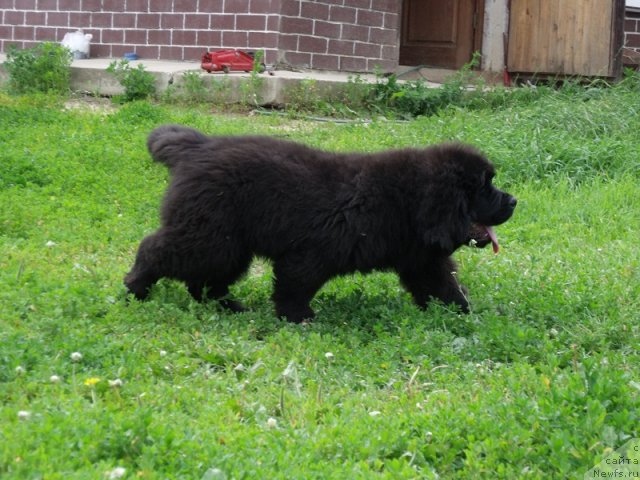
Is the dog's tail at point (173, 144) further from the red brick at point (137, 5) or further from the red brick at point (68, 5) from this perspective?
the red brick at point (68, 5)

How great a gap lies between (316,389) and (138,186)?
15.3ft

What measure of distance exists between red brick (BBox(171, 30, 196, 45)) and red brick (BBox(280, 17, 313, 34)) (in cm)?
139

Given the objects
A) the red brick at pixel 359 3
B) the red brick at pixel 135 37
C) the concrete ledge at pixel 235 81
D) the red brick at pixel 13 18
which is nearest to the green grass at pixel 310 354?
the concrete ledge at pixel 235 81

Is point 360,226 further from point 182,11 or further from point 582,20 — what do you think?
point 582,20

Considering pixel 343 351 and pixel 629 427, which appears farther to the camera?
pixel 343 351

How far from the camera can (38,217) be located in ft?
25.7

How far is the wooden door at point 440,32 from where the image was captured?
50.4 ft

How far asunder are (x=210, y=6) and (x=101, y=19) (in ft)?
6.60

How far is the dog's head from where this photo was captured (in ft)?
20.3

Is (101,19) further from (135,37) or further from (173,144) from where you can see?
(173,144)

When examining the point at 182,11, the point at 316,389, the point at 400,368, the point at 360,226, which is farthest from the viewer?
the point at 182,11

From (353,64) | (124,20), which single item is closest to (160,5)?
(124,20)

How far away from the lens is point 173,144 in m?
6.28

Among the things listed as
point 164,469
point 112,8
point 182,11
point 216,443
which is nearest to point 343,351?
point 216,443
